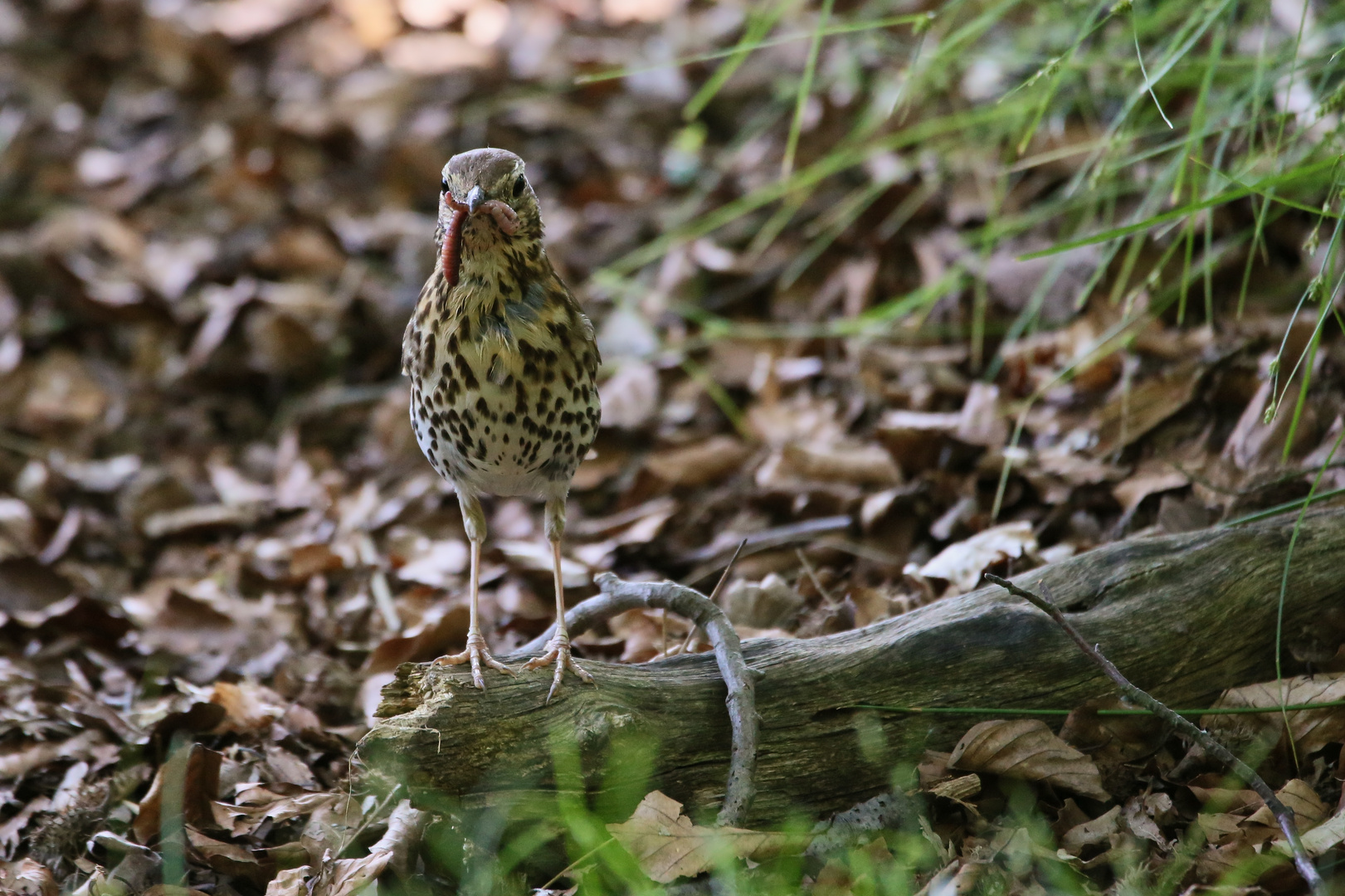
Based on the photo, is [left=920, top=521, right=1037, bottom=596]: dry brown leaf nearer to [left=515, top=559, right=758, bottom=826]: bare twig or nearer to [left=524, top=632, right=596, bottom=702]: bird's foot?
[left=515, top=559, right=758, bottom=826]: bare twig

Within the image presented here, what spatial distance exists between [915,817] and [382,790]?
3.55 feet

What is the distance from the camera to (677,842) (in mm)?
2633

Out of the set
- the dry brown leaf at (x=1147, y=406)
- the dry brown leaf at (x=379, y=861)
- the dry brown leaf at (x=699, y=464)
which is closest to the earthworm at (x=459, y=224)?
the dry brown leaf at (x=379, y=861)

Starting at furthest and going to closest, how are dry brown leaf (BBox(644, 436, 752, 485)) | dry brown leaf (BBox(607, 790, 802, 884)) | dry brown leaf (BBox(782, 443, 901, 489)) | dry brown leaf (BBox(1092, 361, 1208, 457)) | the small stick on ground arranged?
1. dry brown leaf (BBox(644, 436, 752, 485))
2. dry brown leaf (BBox(782, 443, 901, 489))
3. dry brown leaf (BBox(1092, 361, 1208, 457))
4. dry brown leaf (BBox(607, 790, 802, 884))
5. the small stick on ground

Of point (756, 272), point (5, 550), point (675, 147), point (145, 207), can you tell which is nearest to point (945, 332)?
point (756, 272)

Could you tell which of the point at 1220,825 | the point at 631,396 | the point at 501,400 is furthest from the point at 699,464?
the point at 1220,825

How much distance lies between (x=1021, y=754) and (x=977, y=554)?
89cm

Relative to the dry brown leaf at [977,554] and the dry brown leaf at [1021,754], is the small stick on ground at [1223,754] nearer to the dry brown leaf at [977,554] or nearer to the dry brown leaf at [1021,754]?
the dry brown leaf at [1021,754]

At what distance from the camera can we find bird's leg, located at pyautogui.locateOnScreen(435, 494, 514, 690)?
2.84 meters

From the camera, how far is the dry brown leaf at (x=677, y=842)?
259 centimetres

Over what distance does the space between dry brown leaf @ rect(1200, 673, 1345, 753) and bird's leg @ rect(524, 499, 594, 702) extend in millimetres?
1385

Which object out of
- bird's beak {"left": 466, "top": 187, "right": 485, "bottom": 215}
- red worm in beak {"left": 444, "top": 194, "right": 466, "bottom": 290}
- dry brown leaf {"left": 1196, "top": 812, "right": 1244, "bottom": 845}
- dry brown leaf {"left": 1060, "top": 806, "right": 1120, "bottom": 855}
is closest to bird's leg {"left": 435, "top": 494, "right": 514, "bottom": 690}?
red worm in beak {"left": 444, "top": 194, "right": 466, "bottom": 290}

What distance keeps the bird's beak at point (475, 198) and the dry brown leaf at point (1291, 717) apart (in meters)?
1.93

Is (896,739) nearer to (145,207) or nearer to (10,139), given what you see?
(145,207)
